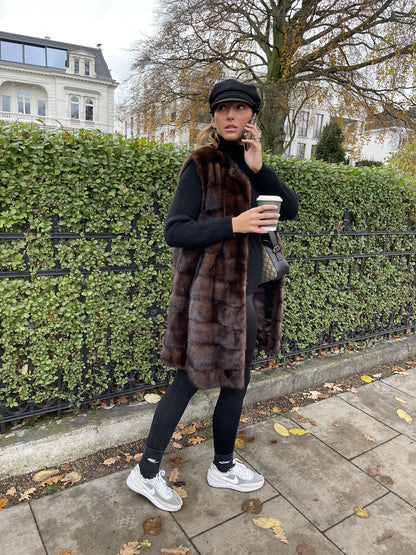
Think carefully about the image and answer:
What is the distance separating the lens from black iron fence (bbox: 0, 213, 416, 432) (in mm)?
2422

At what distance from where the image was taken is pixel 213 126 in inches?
74.9

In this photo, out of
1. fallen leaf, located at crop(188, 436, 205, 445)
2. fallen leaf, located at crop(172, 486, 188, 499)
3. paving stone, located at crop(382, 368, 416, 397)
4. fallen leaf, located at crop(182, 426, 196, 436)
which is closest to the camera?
fallen leaf, located at crop(172, 486, 188, 499)

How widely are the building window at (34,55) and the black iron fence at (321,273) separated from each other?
49.6 m

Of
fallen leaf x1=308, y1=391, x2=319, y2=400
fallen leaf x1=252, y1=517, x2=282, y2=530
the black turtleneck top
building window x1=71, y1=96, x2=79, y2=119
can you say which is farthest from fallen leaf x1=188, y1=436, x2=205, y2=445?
building window x1=71, y1=96, x2=79, y2=119

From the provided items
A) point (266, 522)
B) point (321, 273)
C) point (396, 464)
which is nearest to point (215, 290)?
point (266, 522)

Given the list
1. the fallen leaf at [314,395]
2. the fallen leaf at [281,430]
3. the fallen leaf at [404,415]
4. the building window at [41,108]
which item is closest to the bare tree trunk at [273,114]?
the fallen leaf at [314,395]

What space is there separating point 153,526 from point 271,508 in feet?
2.21

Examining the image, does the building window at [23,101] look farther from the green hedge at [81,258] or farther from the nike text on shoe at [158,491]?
the nike text on shoe at [158,491]

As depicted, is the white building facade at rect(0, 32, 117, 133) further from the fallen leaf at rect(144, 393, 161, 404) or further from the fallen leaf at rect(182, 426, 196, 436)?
the fallen leaf at rect(182, 426, 196, 436)

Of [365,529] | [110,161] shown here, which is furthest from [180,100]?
[365,529]

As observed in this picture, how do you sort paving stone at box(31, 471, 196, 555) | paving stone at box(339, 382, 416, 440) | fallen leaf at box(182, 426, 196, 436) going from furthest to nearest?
1. paving stone at box(339, 382, 416, 440)
2. fallen leaf at box(182, 426, 196, 436)
3. paving stone at box(31, 471, 196, 555)

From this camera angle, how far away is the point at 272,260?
2014 millimetres

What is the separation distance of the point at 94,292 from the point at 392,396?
9.54ft

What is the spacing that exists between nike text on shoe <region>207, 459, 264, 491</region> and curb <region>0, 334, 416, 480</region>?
67 cm
